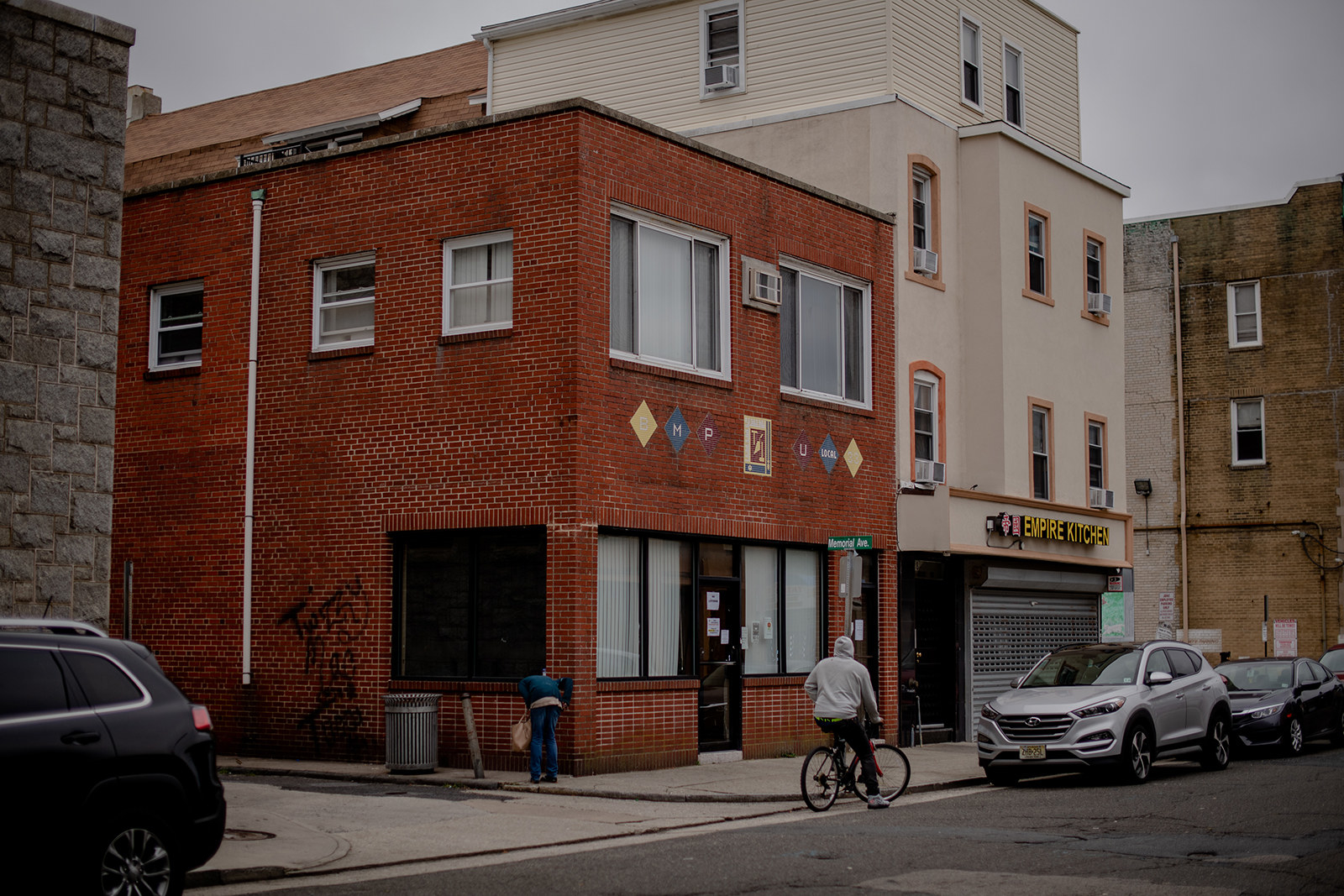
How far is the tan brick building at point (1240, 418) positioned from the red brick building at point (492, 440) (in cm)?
1937

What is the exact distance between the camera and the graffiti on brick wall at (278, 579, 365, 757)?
1825 centimetres

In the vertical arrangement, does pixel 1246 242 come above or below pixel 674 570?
above

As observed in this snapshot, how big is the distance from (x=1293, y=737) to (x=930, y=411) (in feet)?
23.4

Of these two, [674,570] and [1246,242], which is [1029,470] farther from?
[1246,242]

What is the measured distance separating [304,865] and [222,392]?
10.4 metres

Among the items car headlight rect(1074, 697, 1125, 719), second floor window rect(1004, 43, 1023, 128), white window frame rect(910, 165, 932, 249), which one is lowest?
car headlight rect(1074, 697, 1125, 719)

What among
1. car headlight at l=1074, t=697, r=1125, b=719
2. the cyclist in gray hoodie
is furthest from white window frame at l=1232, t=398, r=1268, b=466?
the cyclist in gray hoodie

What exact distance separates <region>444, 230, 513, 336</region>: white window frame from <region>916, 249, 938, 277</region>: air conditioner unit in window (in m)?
7.94

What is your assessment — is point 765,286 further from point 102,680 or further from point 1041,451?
point 102,680

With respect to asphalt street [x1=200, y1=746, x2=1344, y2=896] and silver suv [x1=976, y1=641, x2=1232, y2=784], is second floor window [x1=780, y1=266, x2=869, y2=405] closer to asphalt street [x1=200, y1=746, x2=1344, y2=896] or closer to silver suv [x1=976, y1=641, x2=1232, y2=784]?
silver suv [x1=976, y1=641, x2=1232, y2=784]

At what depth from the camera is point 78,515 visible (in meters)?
12.0

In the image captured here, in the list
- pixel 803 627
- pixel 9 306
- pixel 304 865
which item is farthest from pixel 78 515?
pixel 803 627

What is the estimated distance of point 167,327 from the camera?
20672 millimetres

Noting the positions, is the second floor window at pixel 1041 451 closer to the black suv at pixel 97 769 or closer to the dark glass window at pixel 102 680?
the black suv at pixel 97 769
